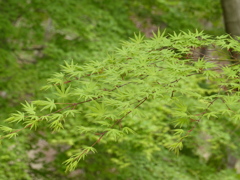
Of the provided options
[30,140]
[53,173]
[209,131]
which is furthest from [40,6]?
[209,131]

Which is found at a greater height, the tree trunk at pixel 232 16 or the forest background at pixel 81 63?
the tree trunk at pixel 232 16

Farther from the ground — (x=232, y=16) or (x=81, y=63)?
(x=232, y=16)

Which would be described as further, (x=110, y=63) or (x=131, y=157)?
(x=131, y=157)

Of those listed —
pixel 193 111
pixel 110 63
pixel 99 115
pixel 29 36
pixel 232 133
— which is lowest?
pixel 232 133

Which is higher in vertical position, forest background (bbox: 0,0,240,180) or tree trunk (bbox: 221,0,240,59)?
tree trunk (bbox: 221,0,240,59)

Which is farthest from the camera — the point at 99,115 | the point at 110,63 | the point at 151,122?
the point at 151,122

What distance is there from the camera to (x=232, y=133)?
811 cm

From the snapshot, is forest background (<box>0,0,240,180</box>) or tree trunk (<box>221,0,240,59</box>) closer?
tree trunk (<box>221,0,240,59</box>)

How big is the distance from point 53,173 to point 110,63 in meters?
5.16

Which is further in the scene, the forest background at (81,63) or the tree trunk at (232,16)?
the forest background at (81,63)

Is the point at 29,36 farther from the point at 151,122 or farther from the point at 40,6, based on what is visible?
the point at 151,122

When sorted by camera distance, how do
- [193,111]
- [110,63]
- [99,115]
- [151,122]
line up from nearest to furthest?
[99,115]
[110,63]
[151,122]
[193,111]

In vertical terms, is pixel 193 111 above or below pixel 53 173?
above

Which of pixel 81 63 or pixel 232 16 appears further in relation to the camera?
pixel 81 63
